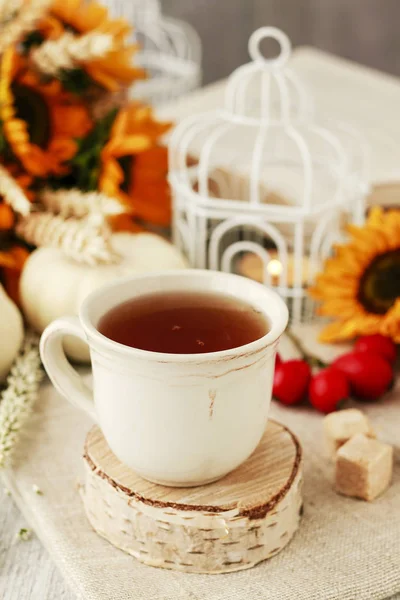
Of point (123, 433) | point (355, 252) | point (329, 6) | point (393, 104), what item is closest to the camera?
point (123, 433)

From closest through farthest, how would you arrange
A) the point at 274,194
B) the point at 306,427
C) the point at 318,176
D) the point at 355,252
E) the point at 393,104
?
the point at 306,427
the point at 355,252
the point at 274,194
the point at 318,176
the point at 393,104

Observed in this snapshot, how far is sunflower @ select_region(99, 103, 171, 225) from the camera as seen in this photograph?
3.46ft

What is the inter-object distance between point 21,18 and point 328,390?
649 mm

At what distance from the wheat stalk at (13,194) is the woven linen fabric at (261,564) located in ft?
0.99

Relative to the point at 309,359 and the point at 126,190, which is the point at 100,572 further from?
the point at 126,190

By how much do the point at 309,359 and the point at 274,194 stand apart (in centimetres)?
29

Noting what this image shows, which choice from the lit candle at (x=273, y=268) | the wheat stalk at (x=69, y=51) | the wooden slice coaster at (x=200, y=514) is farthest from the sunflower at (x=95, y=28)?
the wooden slice coaster at (x=200, y=514)

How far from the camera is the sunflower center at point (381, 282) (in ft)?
3.07

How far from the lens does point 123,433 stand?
0.60 m

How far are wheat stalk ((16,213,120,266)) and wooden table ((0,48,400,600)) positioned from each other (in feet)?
0.97

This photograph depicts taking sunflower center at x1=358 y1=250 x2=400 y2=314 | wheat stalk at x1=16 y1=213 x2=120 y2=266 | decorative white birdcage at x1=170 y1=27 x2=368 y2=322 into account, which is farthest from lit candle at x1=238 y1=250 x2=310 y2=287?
wheat stalk at x1=16 y1=213 x2=120 y2=266

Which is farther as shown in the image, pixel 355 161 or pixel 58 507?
pixel 355 161

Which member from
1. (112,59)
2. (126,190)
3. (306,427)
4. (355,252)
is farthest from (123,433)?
(112,59)

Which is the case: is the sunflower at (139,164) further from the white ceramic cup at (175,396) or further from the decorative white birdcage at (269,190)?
the white ceramic cup at (175,396)
